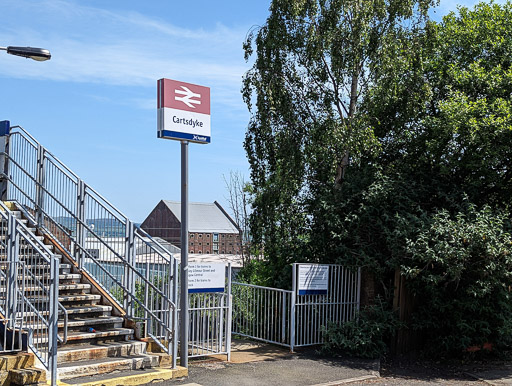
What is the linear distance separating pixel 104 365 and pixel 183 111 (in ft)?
13.5

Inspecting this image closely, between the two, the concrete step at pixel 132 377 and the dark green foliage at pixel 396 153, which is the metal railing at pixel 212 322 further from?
the dark green foliage at pixel 396 153

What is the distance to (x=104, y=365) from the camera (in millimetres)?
9109

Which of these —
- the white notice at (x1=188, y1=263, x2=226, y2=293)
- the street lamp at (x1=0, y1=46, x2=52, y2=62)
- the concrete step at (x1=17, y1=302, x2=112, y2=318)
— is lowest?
the concrete step at (x1=17, y1=302, x2=112, y2=318)

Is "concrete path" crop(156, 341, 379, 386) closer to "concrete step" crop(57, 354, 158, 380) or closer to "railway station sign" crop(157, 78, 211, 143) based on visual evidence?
"concrete step" crop(57, 354, 158, 380)

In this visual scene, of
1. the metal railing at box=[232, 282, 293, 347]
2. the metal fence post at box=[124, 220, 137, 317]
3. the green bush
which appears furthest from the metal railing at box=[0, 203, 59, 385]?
the green bush

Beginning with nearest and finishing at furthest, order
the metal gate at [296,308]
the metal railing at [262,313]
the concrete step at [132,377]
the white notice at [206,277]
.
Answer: the concrete step at [132,377]
the white notice at [206,277]
the metal gate at [296,308]
the metal railing at [262,313]

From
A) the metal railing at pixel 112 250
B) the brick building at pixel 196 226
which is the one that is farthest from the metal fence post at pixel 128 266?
the brick building at pixel 196 226

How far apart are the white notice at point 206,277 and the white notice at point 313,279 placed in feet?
7.74

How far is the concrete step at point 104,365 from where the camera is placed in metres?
8.73

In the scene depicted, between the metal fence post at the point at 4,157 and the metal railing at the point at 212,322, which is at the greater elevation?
the metal fence post at the point at 4,157

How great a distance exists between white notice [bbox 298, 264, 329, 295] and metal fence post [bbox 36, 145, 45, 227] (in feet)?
17.4

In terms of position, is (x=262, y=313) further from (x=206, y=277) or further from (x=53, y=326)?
(x=53, y=326)

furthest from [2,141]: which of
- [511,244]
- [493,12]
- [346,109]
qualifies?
[493,12]

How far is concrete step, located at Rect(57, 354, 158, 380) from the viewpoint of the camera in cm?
873
